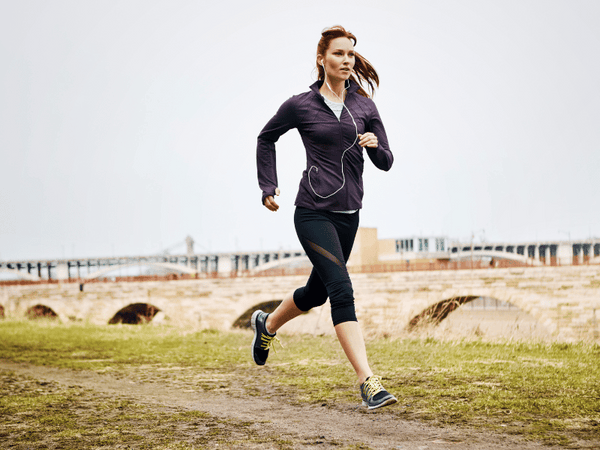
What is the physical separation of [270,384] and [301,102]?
2.64 metres

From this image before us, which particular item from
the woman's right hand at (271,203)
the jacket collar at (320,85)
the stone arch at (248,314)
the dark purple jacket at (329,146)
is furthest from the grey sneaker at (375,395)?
the stone arch at (248,314)

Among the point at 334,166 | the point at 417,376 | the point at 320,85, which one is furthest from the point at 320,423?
the point at 320,85

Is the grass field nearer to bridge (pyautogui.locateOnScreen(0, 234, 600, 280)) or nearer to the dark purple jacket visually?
the dark purple jacket

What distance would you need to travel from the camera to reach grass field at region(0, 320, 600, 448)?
12.1 feet

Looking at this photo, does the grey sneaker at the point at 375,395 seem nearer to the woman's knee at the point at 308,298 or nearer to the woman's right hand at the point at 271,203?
the woman's knee at the point at 308,298

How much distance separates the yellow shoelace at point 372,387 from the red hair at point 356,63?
66.5 inches

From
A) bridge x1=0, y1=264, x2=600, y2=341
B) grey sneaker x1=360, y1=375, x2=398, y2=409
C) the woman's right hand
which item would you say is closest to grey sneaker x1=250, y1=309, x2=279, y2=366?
the woman's right hand

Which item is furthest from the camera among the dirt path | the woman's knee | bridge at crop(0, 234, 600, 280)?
bridge at crop(0, 234, 600, 280)

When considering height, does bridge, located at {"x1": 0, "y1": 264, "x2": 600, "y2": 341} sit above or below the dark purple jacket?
below

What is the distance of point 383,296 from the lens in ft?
83.8

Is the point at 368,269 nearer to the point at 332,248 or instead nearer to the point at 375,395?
the point at 332,248

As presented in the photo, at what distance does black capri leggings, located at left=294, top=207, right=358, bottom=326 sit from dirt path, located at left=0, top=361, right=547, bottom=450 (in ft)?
2.02

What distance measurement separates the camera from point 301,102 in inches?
139

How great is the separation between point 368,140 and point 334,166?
0.24 m
